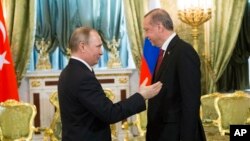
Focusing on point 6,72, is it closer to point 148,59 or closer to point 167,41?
point 148,59

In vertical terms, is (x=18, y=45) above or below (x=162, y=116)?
above

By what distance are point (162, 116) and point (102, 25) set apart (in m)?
3.64

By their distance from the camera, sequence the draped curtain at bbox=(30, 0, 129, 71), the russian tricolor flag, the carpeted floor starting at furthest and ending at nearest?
1. the draped curtain at bbox=(30, 0, 129, 71)
2. the russian tricolor flag
3. the carpeted floor

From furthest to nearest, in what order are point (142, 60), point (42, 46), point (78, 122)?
1. point (42, 46)
2. point (142, 60)
3. point (78, 122)

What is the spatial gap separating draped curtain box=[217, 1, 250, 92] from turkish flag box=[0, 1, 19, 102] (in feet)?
8.78

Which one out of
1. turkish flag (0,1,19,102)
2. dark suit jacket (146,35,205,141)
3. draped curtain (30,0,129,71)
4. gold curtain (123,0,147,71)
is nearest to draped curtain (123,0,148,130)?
gold curtain (123,0,147,71)

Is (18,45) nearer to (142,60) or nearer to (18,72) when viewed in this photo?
(18,72)

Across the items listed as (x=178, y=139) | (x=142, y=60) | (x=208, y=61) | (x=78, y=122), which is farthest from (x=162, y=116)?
(x=208, y=61)

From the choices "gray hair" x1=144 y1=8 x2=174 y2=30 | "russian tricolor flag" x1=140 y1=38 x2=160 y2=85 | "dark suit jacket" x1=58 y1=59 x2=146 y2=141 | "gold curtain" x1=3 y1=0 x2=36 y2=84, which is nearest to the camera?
"dark suit jacket" x1=58 y1=59 x2=146 y2=141

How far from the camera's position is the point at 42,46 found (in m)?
5.71

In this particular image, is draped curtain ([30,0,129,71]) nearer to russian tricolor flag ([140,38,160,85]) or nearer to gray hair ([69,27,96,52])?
russian tricolor flag ([140,38,160,85])

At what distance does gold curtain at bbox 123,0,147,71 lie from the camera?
5.64 meters

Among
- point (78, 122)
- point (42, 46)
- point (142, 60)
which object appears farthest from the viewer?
point (42, 46)

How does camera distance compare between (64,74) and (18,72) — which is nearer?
(64,74)
